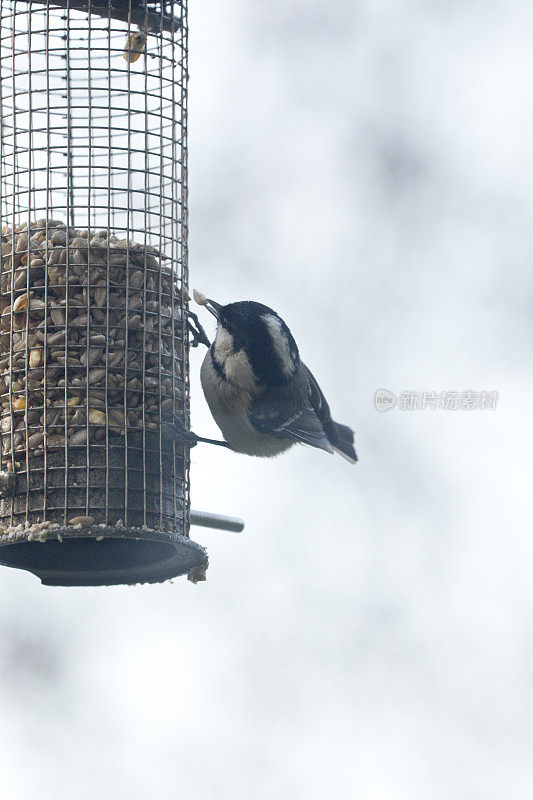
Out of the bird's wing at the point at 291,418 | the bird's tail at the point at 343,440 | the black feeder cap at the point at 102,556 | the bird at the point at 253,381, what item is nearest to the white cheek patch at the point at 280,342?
the bird at the point at 253,381

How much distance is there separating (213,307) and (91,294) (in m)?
0.68

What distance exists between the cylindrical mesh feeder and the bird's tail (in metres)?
1.43

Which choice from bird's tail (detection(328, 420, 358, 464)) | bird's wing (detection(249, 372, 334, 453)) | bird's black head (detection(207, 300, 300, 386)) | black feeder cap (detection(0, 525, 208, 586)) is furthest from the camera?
bird's tail (detection(328, 420, 358, 464))

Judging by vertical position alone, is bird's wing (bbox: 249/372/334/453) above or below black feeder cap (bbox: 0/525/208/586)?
above

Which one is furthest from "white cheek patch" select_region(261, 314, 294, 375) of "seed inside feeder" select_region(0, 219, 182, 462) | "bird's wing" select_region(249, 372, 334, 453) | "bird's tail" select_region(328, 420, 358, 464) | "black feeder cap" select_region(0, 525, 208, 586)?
"black feeder cap" select_region(0, 525, 208, 586)

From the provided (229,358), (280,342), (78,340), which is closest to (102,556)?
(78,340)

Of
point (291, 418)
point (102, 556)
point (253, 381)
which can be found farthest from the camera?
point (291, 418)

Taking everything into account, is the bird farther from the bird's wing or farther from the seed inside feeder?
the seed inside feeder

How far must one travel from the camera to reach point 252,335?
649 centimetres

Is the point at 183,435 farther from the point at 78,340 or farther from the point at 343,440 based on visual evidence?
the point at 343,440

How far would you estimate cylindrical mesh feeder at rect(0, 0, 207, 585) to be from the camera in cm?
593

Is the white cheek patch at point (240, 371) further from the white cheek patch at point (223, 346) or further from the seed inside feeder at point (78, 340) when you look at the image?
the seed inside feeder at point (78, 340)

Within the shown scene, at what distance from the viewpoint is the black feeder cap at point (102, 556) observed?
5840 millimetres

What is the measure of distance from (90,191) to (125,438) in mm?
1018
